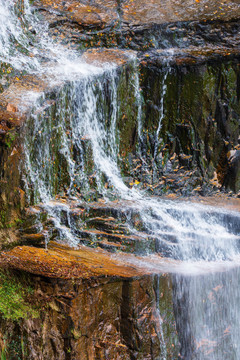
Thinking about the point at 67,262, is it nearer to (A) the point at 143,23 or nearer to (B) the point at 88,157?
(B) the point at 88,157

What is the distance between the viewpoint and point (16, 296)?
389cm

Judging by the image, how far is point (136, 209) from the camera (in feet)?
8.49

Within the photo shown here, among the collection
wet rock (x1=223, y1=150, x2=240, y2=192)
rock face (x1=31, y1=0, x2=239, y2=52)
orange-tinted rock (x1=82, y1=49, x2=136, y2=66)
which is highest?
rock face (x1=31, y1=0, x2=239, y2=52)

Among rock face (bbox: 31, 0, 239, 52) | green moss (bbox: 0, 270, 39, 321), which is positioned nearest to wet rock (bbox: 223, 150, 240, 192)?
rock face (bbox: 31, 0, 239, 52)

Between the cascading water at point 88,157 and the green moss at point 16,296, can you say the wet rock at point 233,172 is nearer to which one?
the cascading water at point 88,157

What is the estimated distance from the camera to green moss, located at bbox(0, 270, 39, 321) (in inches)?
149

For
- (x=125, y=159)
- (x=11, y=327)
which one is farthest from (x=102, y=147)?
(x=11, y=327)

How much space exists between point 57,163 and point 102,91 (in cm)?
70

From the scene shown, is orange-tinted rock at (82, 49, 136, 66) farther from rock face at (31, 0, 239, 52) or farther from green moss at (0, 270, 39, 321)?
green moss at (0, 270, 39, 321)

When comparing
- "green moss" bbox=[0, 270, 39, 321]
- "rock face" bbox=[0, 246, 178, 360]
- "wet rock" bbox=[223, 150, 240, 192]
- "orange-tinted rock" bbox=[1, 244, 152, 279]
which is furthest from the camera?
"green moss" bbox=[0, 270, 39, 321]

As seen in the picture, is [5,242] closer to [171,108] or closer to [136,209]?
[136,209]

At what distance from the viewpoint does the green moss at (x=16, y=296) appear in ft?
12.4

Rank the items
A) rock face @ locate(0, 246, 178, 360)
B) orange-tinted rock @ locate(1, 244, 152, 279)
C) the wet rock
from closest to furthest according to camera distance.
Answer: the wet rock < orange-tinted rock @ locate(1, 244, 152, 279) < rock face @ locate(0, 246, 178, 360)

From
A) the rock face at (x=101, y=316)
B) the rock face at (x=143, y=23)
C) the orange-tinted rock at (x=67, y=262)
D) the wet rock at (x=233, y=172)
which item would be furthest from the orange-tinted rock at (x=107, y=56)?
the rock face at (x=101, y=316)
